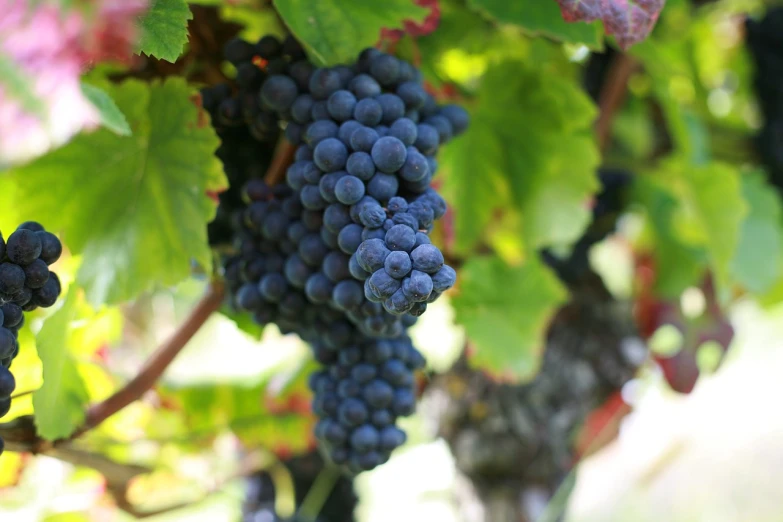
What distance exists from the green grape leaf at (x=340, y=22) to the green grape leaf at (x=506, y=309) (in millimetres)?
352

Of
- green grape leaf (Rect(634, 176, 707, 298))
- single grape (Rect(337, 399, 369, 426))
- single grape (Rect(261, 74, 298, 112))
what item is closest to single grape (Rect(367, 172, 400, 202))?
single grape (Rect(261, 74, 298, 112))

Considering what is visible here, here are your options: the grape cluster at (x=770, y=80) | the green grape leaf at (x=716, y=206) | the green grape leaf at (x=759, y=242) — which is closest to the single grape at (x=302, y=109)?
the green grape leaf at (x=716, y=206)

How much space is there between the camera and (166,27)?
0.40m

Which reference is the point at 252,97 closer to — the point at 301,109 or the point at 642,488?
the point at 301,109

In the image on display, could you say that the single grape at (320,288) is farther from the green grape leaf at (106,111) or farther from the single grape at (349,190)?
the green grape leaf at (106,111)

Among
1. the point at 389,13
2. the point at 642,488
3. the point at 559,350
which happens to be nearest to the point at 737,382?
the point at 642,488

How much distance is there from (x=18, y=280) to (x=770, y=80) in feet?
3.65

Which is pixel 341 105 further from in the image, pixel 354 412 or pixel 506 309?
pixel 506 309

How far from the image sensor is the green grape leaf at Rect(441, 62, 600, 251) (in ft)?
2.51

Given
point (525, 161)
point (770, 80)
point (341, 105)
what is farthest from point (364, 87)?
point (770, 80)

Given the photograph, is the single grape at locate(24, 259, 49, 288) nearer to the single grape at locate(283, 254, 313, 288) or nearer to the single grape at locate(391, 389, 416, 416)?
the single grape at locate(283, 254, 313, 288)

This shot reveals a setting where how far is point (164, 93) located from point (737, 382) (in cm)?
214

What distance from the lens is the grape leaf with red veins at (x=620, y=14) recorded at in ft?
1.46

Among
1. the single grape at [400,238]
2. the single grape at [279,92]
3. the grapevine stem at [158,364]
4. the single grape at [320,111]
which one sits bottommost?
the grapevine stem at [158,364]
